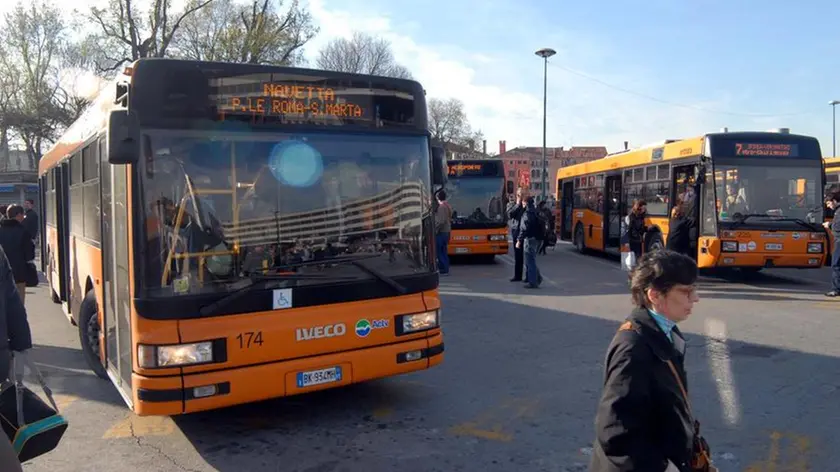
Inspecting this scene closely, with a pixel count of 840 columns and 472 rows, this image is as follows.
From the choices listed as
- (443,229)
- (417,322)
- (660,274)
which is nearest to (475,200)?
(443,229)

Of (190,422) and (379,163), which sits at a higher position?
(379,163)

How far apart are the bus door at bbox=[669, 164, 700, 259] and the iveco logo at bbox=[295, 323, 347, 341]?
963 centimetres

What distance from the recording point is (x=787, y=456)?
4.45 meters

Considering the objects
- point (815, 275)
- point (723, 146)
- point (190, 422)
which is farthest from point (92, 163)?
point (815, 275)

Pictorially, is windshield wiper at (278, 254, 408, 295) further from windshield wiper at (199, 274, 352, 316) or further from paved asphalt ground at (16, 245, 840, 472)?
paved asphalt ground at (16, 245, 840, 472)

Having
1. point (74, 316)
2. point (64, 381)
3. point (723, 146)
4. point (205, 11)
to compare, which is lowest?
point (64, 381)

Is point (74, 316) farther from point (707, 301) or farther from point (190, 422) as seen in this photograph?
point (707, 301)

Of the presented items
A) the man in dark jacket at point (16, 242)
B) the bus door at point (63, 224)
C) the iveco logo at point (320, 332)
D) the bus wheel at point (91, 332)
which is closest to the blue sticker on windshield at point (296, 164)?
the iveco logo at point (320, 332)

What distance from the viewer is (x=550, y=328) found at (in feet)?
29.0

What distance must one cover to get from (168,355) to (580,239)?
18152 millimetres

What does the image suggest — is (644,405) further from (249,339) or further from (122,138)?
(122,138)

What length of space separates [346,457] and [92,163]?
12.5 feet

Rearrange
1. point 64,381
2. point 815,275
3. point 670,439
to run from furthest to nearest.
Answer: point 815,275, point 64,381, point 670,439

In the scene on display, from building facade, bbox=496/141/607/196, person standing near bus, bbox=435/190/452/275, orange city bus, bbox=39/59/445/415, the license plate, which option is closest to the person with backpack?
person standing near bus, bbox=435/190/452/275
